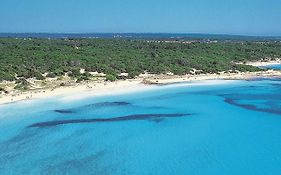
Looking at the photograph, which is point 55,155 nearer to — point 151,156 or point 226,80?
point 151,156

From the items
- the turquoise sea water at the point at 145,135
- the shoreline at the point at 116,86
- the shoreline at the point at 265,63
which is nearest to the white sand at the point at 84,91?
the shoreline at the point at 116,86

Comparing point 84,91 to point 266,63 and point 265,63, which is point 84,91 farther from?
point 266,63

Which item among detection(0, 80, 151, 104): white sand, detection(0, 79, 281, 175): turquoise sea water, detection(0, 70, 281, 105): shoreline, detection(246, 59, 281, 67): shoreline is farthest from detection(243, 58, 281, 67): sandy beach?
detection(0, 79, 281, 175): turquoise sea water

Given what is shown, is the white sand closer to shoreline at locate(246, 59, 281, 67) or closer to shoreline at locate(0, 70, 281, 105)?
shoreline at locate(0, 70, 281, 105)

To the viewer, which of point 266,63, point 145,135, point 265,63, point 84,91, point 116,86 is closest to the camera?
point 145,135

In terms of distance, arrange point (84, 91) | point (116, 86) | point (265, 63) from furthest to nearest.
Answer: point (265, 63), point (116, 86), point (84, 91)

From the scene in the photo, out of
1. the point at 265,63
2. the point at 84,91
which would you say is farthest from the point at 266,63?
the point at 84,91

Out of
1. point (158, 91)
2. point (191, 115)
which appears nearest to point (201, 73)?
point (158, 91)
